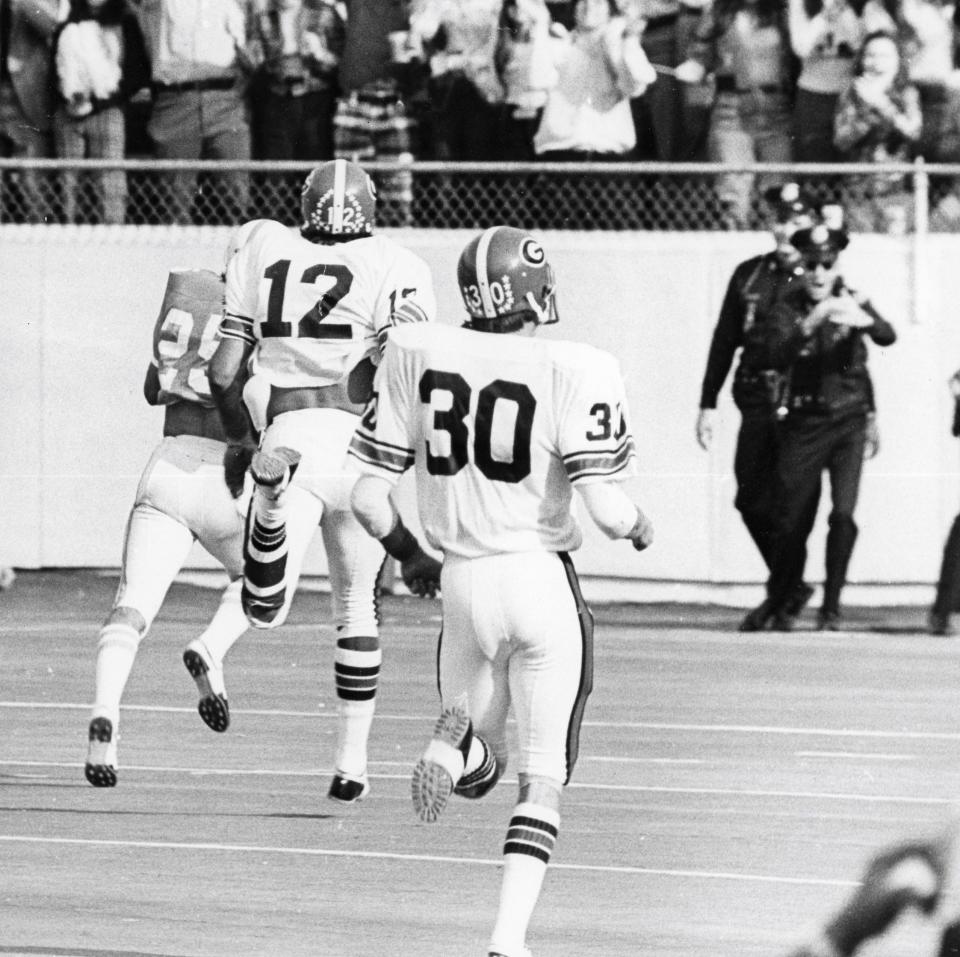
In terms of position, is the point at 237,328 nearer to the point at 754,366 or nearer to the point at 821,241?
the point at 821,241

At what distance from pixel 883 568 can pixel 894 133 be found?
2.88 meters

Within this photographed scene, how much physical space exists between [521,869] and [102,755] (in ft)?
9.62

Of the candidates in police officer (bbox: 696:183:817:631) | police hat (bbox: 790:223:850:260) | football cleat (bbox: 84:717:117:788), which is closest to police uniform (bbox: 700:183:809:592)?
police officer (bbox: 696:183:817:631)

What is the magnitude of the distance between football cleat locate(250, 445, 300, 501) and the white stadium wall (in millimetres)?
7518

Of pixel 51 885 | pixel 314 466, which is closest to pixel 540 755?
pixel 51 885

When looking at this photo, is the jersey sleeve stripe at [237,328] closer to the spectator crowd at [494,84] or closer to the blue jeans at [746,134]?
the spectator crowd at [494,84]

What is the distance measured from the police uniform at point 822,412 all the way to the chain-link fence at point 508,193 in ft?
3.50

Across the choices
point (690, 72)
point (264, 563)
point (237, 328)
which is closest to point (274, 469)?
point (264, 563)

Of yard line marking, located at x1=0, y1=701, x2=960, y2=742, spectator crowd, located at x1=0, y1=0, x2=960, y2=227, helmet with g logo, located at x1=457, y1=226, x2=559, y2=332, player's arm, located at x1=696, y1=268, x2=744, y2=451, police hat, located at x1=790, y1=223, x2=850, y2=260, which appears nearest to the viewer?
helmet with g logo, located at x1=457, y1=226, x2=559, y2=332

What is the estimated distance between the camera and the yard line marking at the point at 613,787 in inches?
348

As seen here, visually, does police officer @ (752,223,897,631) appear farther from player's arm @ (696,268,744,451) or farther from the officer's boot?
player's arm @ (696,268,744,451)

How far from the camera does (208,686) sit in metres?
8.65

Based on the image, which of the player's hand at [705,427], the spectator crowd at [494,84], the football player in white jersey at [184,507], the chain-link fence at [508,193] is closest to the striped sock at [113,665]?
the football player in white jersey at [184,507]

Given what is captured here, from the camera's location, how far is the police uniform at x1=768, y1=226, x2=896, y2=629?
14227 mm
